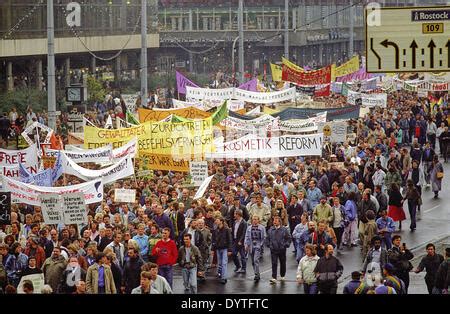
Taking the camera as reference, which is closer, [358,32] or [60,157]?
[60,157]

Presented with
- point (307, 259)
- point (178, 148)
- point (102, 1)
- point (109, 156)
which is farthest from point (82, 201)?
point (102, 1)

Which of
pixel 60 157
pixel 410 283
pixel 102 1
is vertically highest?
pixel 102 1

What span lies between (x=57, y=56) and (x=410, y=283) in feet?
155

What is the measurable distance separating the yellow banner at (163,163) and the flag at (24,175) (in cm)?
433

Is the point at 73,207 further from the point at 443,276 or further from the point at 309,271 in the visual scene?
the point at 443,276

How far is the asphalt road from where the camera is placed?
65.3ft

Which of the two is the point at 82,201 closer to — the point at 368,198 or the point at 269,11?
the point at 368,198

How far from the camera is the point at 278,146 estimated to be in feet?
92.7

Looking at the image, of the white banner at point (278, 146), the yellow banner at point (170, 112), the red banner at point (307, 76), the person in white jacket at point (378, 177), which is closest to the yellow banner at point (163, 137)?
the white banner at point (278, 146)

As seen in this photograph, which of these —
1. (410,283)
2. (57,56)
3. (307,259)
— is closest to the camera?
(307,259)

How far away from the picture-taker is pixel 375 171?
2809 cm

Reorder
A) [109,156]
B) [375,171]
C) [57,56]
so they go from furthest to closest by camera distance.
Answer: [57,56], [375,171], [109,156]

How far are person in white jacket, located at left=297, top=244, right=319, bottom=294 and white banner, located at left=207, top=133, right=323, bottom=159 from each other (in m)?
10.1

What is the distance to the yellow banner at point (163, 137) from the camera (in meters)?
28.3
